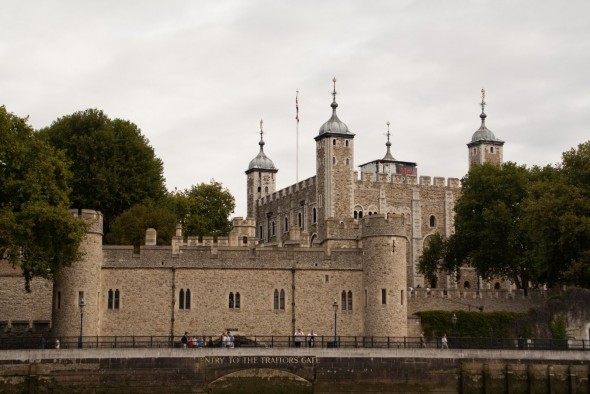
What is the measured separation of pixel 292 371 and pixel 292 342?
6.12 metres

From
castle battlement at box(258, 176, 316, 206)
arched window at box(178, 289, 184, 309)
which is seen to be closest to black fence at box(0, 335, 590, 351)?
arched window at box(178, 289, 184, 309)

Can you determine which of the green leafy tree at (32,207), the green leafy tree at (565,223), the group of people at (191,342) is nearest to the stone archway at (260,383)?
the group of people at (191,342)

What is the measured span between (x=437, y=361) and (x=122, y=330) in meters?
16.3

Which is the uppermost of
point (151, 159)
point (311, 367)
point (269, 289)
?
point (151, 159)

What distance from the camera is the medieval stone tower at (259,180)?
124 meters

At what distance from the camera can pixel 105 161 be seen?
279 feet

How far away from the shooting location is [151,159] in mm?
88500

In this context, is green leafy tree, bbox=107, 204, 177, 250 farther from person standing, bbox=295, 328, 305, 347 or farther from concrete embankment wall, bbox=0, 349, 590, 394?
concrete embankment wall, bbox=0, 349, 590, 394

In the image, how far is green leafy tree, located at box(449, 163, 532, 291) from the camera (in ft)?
268

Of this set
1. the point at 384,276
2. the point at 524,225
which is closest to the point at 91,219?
the point at 384,276

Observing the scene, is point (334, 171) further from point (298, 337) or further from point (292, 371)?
point (292, 371)

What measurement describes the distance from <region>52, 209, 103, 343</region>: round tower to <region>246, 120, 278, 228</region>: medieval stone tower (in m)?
59.3

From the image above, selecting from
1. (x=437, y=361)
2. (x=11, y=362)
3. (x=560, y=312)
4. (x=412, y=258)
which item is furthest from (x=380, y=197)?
(x=11, y=362)

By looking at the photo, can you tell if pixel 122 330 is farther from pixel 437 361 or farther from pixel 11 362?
pixel 437 361
